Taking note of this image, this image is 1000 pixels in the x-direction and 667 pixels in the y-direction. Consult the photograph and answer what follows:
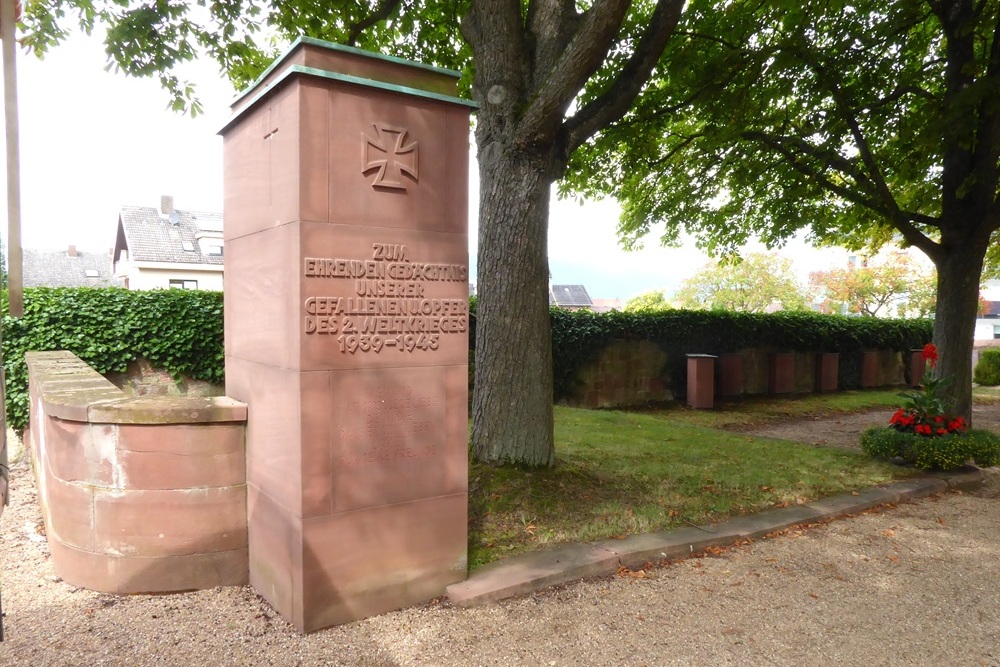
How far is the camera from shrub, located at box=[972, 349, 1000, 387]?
19.3 meters

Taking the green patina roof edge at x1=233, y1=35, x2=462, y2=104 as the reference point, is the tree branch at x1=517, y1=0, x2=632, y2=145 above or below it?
above

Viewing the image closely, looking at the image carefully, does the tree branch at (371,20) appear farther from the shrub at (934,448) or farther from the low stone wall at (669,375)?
the shrub at (934,448)

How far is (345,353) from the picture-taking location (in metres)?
3.50

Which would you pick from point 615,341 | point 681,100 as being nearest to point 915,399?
point 681,100

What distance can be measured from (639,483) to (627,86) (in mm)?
3838

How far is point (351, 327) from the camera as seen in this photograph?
11.5ft

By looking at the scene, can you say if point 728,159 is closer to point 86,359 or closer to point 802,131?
point 802,131

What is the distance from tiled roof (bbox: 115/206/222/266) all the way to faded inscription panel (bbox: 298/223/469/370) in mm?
40456

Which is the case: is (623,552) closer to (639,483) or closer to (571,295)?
(639,483)

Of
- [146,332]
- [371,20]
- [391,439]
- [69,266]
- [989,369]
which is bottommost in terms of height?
[989,369]

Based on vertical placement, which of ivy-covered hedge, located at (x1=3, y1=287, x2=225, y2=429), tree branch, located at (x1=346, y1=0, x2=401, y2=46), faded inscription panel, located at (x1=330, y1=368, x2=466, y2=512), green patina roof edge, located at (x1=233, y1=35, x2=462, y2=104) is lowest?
faded inscription panel, located at (x1=330, y1=368, x2=466, y2=512)

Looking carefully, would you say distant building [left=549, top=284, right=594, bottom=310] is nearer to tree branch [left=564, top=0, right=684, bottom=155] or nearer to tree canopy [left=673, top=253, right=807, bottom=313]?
tree canopy [left=673, top=253, right=807, bottom=313]

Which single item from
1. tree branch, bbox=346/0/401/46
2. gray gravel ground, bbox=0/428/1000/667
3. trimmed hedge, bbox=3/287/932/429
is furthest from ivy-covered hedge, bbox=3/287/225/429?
gray gravel ground, bbox=0/428/1000/667

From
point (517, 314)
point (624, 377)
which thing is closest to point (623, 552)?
point (517, 314)
